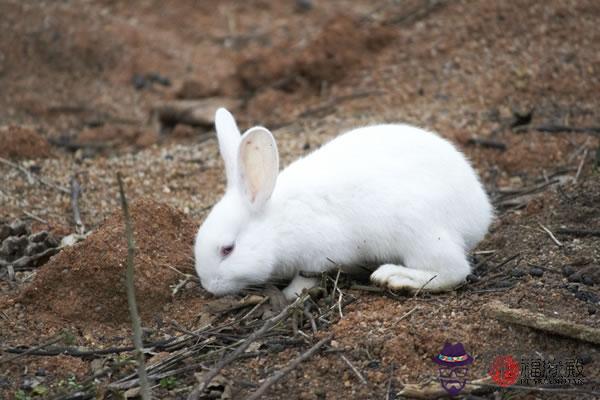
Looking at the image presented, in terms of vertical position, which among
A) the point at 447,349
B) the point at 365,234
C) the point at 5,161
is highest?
the point at 5,161

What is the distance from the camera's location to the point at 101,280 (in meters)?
5.36

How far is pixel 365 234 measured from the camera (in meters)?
5.24

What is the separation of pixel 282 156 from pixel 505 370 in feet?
12.7

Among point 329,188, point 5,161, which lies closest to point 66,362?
point 329,188

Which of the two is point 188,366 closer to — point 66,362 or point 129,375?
point 129,375

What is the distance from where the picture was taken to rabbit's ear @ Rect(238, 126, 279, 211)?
5094mm

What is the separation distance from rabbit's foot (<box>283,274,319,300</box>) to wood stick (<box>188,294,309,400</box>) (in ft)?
0.83

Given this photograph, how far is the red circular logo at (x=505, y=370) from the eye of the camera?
4.13 metres

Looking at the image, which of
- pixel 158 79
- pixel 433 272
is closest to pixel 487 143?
pixel 433 272

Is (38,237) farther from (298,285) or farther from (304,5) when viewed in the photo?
(304,5)

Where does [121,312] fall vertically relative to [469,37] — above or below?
below

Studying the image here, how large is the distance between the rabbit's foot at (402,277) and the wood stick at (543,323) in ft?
1.66

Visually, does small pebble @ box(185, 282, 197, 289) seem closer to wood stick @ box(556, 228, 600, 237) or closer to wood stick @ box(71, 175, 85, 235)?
wood stick @ box(71, 175, 85, 235)

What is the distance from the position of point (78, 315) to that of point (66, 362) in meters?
0.63
